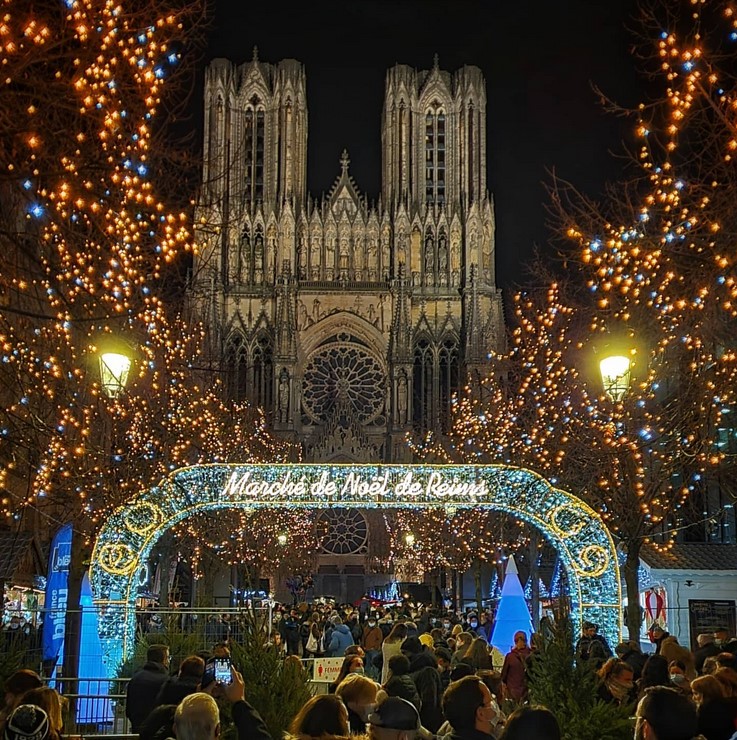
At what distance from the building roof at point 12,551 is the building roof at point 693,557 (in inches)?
572

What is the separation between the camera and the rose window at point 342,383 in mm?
62562

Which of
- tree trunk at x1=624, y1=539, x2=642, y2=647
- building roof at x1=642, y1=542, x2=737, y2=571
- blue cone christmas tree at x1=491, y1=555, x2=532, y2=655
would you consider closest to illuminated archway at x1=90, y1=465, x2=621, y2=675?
tree trunk at x1=624, y1=539, x2=642, y2=647

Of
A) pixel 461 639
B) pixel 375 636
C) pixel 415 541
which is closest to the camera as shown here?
pixel 461 639

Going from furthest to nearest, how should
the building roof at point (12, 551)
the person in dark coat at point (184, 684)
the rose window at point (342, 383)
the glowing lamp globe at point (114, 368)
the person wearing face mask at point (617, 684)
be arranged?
the rose window at point (342, 383) → the building roof at point (12, 551) → the glowing lamp globe at point (114, 368) → the person wearing face mask at point (617, 684) → the person in dark coat at point (184, 684)

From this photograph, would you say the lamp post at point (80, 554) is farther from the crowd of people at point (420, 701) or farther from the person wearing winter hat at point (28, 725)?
the person wearing winter hat at point (28, 725)

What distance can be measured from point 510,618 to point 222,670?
1229 cm

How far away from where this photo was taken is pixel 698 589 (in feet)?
83.5

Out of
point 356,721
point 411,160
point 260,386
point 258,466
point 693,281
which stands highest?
point 411,160

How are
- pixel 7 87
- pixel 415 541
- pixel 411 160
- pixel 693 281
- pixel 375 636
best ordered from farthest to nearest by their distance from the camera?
pixel 411 160 < pixel 415 541 < pixel 375 636 < pixel 693 281 < pixel 7 87

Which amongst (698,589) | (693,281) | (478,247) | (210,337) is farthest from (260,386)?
(693,281)

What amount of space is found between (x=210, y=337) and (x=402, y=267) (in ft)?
39.1

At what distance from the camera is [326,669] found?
1581cm

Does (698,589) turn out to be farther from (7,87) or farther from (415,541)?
(415,541)

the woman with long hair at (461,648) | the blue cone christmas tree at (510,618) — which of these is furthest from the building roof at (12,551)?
the woman with long hair at (461,648)
